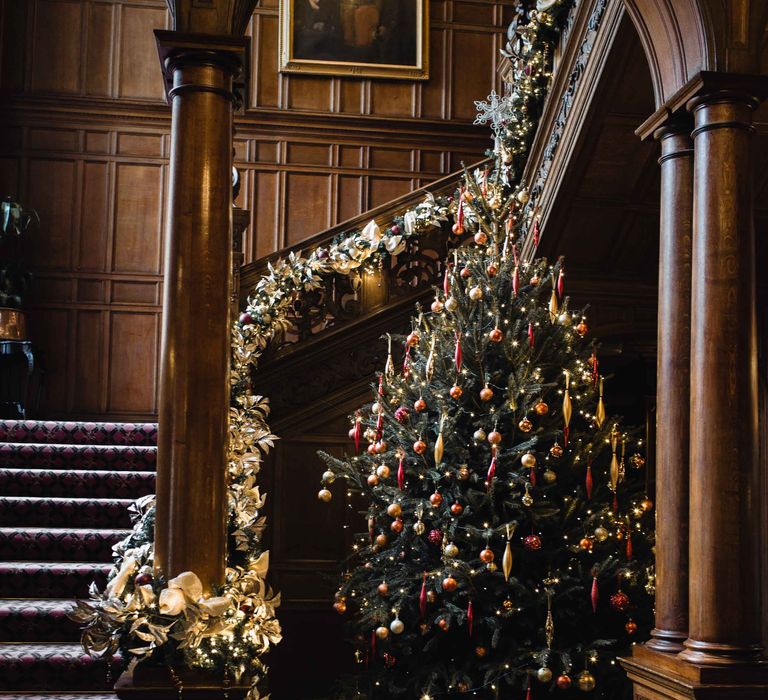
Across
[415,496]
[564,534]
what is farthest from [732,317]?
[415,496]

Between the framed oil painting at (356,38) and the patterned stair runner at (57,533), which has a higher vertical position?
the framed oil painting at (356,38)

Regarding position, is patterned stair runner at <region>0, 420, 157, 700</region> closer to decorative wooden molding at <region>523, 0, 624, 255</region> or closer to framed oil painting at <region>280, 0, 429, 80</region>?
decorative wooden molding at <region>523, 0, 624, 255</region>

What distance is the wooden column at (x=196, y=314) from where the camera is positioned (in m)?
3.74

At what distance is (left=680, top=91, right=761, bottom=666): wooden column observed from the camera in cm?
423

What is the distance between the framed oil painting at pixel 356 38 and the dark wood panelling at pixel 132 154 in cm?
13

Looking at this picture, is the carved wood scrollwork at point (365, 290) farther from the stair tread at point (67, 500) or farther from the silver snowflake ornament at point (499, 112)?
the stair tread at point (67, 500)

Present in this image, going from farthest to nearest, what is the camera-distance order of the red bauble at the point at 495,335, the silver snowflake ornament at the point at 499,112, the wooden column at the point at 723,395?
the silver snowflake ornament at the point at 499,112, the red bauble at the point at 495,335, the wooden column at the point at 723,395

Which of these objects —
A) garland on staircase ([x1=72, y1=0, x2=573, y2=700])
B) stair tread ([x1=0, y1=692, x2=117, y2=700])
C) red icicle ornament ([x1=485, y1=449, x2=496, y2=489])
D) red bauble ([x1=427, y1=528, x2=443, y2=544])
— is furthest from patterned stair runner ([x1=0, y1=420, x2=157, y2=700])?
red icicle ornament ([x1=485, y1=449, x2=496, y2=489])

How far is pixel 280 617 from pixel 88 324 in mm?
3808

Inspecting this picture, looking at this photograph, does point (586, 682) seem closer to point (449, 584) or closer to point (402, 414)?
point (449, 584)

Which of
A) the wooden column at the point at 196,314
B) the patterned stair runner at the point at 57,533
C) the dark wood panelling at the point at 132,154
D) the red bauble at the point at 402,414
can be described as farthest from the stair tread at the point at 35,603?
the dark wood panelling at the point at 132,154

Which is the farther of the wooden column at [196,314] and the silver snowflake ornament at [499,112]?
the silver snowflake ornament at [499,112]

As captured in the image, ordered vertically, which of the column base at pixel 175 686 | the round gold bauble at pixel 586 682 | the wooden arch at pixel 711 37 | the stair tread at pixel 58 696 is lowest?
the round gold bauble at pixel 586 682

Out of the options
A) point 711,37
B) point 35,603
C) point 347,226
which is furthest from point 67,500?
point 711,37
